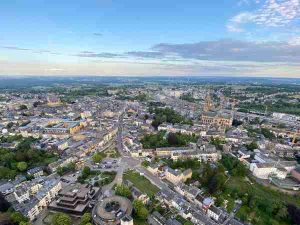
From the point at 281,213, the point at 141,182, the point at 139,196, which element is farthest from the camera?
the point at 141,182

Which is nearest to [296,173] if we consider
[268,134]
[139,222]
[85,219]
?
[268,134]

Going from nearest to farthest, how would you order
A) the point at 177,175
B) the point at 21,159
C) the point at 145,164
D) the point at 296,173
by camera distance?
1. the point at 177,175
2. the point at 296,173
3. the point at 21,159
4. the point at 145,164

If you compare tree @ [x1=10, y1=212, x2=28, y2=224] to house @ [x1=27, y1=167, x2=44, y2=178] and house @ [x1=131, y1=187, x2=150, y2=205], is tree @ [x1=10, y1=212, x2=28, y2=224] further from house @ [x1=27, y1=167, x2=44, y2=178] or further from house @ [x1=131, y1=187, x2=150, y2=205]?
house @ [x1=131, y1=187, x2=150, y2=205]

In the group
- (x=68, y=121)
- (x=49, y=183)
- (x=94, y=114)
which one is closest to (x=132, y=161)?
(x=49, y=183)

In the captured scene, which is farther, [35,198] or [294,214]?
[35,198]

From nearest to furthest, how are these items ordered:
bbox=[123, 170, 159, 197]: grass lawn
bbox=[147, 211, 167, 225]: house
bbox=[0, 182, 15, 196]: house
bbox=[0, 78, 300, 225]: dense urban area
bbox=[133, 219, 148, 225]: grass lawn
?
bbox=[147, 211, 167, 225]: house
bbox=[133, 219, 148, 225]: grass lawn
bbox=[0, 78, 300, 225]: dense urban area
bbox=[0, 182, 15, 196]: house
bbox=[123, 170, 159, 197]: grass lawn

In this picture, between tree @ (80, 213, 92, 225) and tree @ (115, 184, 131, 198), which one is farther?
tree @ (115, 184, 131, 198)

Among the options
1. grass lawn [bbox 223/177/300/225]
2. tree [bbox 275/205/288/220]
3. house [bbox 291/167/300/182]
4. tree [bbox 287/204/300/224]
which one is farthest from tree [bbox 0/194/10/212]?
house [bbox 291/167/300/182]

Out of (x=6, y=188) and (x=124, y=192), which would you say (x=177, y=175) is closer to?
(x=124, y=192)

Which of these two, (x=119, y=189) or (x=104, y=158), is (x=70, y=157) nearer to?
(x=104, y=158)
